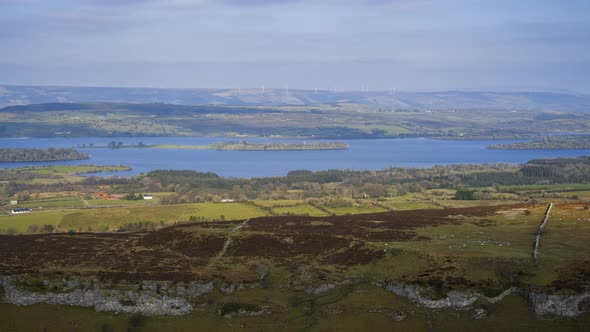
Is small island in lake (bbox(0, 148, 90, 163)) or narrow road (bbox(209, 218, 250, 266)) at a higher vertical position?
narrow road (bbox(209, 218, 250, 266))

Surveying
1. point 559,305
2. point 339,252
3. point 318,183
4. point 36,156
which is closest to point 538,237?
point 559,305

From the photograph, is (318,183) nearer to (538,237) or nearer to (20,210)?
(20,210)

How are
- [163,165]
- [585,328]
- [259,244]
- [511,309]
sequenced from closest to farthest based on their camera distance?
[585,328] < [511,309] < [259,244] < [163,165]

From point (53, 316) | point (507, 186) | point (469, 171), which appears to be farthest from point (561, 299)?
point (469, 171)

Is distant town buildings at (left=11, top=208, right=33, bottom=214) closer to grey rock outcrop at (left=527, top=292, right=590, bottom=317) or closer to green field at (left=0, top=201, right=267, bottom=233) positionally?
green field at (left=0, top=201, right=267, bottom=233)

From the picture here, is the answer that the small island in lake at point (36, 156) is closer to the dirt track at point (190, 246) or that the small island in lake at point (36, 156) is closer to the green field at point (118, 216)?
the green field at point (118, 216)

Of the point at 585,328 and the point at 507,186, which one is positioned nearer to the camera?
the point at 585,328

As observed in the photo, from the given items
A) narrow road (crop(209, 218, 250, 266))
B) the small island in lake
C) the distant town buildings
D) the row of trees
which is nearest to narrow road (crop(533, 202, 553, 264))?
narrow road (crop(209, 218, 250, 266))

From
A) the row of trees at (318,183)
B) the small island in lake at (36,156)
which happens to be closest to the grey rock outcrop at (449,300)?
the row of trees at (318,183)

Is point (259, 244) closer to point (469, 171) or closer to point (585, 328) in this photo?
point (585, 328)
